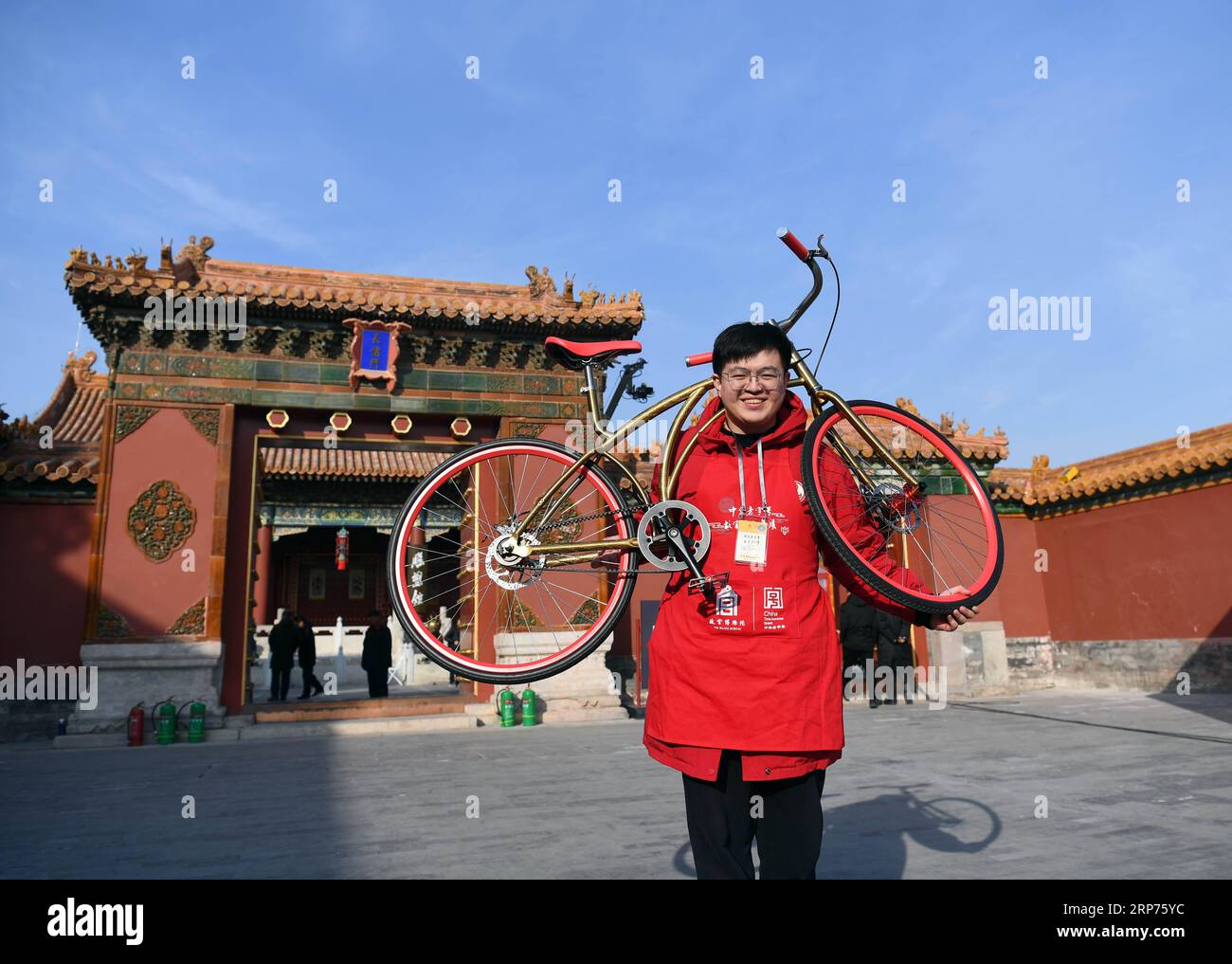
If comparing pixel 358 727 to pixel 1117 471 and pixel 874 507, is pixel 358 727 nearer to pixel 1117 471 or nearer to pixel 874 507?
pixel 874 507

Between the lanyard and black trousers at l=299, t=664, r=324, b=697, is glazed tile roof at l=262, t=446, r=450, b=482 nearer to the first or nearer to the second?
black trousers at l=299, t=664, r=324, b=697

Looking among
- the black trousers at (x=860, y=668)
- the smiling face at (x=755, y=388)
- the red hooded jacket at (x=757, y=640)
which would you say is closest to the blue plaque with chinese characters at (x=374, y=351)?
the black trousers at (x=860, y=668)

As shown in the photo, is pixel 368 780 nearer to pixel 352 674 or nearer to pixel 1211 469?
pixel 1211 469

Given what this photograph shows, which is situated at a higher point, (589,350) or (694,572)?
(589,350)

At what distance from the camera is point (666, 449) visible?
8.57ft

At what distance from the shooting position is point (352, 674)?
64.1 feet

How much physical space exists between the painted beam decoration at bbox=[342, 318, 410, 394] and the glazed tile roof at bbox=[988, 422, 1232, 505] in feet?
31.9

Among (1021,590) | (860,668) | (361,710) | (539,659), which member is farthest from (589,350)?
(1021,590)

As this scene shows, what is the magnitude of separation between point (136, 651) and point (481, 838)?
7448 mm

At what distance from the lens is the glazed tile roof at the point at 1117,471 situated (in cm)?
1085

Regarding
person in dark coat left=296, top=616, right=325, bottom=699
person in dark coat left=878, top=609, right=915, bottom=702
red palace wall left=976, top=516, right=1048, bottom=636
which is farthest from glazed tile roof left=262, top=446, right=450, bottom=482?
red palace wall left=976, top=516, right=1048, bottom=636

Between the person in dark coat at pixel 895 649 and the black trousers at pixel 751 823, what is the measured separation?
413 inches

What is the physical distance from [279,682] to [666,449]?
1334 centimetres
